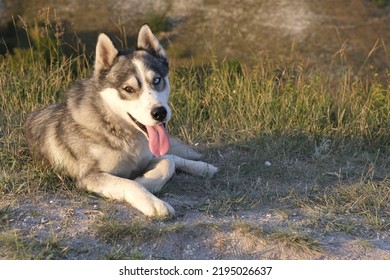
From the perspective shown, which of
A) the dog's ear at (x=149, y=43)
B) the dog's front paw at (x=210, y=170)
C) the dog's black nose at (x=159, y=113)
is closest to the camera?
the dog's black nose at (x=159, y=113)

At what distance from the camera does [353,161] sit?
5.91m

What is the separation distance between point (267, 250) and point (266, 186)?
123 cm

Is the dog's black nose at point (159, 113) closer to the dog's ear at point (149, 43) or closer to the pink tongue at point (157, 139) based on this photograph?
the pink tongue at point (157, 139)

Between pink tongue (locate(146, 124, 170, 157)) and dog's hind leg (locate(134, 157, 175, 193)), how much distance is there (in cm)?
26

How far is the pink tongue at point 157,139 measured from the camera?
466 centimetres

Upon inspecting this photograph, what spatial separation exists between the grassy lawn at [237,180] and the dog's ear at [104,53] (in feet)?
3.05

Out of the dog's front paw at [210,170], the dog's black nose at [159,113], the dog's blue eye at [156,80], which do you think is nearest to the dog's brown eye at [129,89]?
the dog's blue eye at [156,80]

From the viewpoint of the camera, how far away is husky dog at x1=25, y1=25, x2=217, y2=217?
14.8ft

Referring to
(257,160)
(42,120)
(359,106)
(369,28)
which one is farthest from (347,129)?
(369,28)

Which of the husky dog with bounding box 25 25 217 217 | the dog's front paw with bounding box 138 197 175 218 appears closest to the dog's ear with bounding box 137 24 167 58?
the husky dog with bounding box 25 25 217 217


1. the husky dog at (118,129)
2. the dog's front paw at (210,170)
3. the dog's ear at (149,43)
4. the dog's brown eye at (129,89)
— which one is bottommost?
the dog's front paw at (210,170)

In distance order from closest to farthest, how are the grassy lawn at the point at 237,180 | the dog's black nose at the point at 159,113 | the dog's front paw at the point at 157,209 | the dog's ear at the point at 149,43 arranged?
1. the grassy lawn at the point at 237,180
2. the dog's front paw at the point at 157,209
3. the dog's black nose at the point at 159,113
4. the dog's ear at the point at 149,43

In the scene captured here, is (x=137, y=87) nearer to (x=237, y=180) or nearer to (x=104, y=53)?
(x=104, y=53)

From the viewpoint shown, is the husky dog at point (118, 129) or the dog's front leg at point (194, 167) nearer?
the husky dog at point (118, 129)
